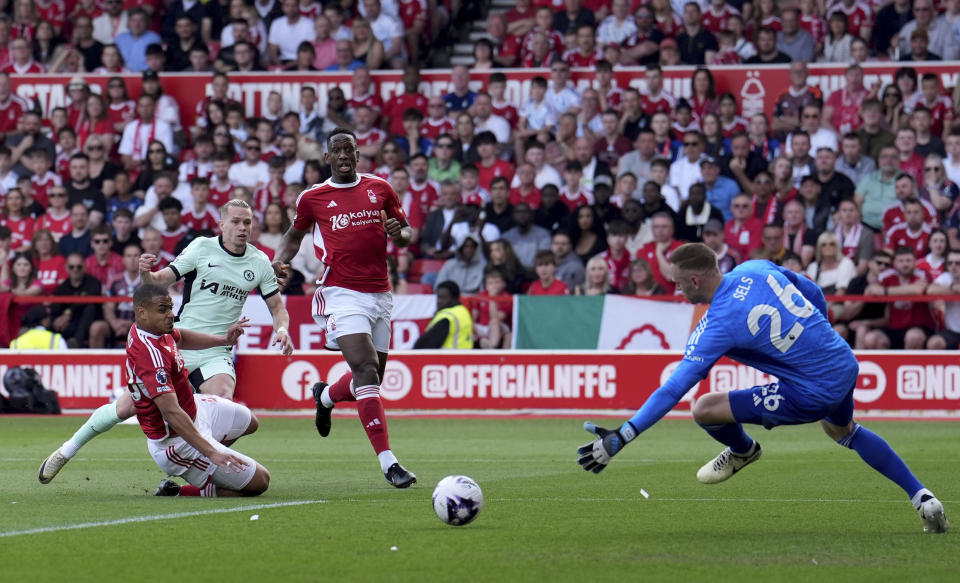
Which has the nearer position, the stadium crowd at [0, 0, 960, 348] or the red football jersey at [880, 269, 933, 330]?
the red football jersey at [880, 269, 933, 330]

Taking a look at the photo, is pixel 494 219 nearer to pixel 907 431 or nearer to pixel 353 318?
pixel 907 431

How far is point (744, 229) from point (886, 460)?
36.9 ft

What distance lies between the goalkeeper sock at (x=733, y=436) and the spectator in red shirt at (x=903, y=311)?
32.6 ft

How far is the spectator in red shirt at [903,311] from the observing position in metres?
17.8

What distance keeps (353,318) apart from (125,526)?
3000 millimetres

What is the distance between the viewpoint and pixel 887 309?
18.1 m

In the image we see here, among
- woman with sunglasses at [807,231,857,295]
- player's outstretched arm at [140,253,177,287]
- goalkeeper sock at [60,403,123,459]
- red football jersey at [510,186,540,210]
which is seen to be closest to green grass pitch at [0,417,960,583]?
goalkeeper sock at [60,403,123,459]

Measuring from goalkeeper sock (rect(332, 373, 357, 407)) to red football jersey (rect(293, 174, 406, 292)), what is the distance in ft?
2.45

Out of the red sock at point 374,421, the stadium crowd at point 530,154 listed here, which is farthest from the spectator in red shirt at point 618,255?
the red sock at point 374,421

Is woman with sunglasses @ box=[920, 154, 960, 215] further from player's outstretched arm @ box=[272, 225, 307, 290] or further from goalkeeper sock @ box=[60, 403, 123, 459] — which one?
goalkeeper sock @ box=[60, 403, 123, 459]

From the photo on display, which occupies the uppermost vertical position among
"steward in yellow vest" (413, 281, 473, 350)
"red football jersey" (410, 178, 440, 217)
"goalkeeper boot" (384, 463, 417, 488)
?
"red football jersey" (410, 178, 440, 217)

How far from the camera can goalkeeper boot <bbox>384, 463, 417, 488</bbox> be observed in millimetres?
9906

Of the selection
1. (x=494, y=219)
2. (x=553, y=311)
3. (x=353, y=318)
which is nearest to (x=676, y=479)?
(x=353, y=318)

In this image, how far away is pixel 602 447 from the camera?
711 centimetres
